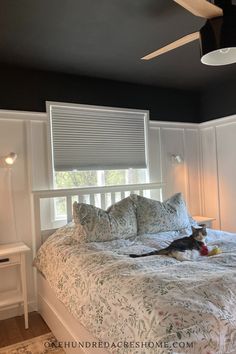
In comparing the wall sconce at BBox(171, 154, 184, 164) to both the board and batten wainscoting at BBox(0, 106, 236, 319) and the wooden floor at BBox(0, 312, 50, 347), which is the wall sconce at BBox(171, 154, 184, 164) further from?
the wooden floor at BBox(0, 312, 50, 347)

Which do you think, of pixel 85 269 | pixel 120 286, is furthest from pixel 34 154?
pixel 120 286

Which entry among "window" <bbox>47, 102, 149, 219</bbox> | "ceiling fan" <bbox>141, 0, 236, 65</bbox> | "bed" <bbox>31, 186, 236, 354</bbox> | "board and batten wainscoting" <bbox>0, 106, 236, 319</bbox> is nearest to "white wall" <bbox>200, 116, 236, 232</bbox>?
"board and batten wainscoting" <bbox>0, 106, 236, 319</bbox>

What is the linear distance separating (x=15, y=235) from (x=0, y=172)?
0.67 m

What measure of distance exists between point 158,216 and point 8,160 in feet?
5.29

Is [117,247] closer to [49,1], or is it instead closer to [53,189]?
[53,189]

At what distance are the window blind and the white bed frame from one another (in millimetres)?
310

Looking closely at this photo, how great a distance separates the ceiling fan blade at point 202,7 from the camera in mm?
1487

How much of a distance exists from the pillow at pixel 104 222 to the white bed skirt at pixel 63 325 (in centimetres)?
60

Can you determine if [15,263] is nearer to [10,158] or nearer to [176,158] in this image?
[10,158]

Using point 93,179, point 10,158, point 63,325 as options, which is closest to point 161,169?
point 93,179

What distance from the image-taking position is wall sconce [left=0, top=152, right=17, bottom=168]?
9.52 feet

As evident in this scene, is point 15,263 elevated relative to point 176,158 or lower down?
lower down

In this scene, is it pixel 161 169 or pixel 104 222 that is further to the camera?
pixel 161 169

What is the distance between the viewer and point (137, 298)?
1.48 meters
